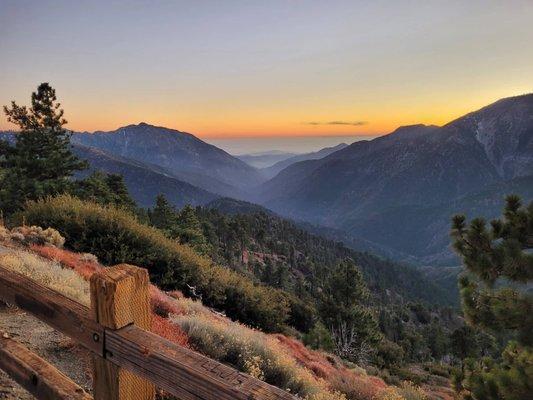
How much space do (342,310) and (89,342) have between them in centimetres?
4202

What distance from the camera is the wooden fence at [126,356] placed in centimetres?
195

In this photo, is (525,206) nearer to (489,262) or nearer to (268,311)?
(489,262)

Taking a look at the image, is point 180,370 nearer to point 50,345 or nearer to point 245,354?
point 50,345

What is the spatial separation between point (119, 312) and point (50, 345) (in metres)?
5.14

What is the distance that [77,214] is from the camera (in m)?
14.8

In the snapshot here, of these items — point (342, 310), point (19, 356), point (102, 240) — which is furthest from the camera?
point (342, 310)

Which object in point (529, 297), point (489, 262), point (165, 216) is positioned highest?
point (489, 262)

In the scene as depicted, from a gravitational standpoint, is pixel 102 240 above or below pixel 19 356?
below

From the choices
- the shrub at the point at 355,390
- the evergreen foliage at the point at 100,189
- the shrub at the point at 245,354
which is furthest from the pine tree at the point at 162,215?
the shrub at the point at 245,354

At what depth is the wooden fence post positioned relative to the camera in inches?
87.9

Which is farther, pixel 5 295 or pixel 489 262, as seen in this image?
pixel 489 262

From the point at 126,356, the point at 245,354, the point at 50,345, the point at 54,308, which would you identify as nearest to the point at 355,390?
the point at 245,354

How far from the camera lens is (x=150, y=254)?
14.5 meters

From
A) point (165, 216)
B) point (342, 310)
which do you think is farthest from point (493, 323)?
point (165, 216)
